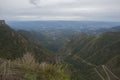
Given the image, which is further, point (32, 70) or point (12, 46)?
point (12, 46)

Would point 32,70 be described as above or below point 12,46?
above

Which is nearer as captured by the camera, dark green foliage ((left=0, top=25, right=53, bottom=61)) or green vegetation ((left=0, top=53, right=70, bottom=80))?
green vegetation ((left=0, top=53, right=70, bottom=80))

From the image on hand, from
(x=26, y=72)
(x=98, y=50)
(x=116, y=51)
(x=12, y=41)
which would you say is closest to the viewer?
(x=26, y=72)

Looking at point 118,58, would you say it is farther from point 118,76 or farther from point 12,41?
point 12,41

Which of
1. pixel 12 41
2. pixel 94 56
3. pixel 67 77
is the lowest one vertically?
pixel 94 56

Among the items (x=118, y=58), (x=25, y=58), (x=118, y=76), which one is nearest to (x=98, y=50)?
(x=118, y=58)

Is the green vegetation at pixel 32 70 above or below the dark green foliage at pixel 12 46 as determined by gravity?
above

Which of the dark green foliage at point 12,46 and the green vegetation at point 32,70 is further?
the dark green foliage at point 12,46

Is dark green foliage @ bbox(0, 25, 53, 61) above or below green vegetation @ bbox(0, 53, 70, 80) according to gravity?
below

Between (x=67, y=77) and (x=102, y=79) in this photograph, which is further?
(x=102, y=79)

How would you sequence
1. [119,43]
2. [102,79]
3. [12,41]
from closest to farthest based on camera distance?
[102,79] < [12,41] < [119,43]

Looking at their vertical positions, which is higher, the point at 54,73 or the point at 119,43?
the point at 54,73
